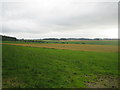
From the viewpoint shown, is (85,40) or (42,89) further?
(85,40)

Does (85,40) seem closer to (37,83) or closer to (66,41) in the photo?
(66,41)

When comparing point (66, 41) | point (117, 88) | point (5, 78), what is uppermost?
point (66, 41)

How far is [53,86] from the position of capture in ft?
20.7

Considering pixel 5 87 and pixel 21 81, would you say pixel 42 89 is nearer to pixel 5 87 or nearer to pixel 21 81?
pixel 21 81

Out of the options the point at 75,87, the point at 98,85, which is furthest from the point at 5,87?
the point at 98,85

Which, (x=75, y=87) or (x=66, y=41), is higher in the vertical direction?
(x=66, y=41)

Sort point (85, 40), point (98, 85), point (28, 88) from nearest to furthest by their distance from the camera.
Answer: point (28, 88) < point (98, 85) < point (85, 40)

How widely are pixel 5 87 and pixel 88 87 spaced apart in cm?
539

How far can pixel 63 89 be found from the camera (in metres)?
6.04

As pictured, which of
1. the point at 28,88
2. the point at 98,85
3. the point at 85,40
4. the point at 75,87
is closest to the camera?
the point at 28,88

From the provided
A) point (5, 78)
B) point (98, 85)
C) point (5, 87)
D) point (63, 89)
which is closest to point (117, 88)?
point (98, 85)

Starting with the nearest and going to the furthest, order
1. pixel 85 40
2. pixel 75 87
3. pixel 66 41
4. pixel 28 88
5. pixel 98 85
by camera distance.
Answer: pixel 28 88 → pixel 75 87 → pixel 98 85 → pixel 85 40 → pixel 66 41

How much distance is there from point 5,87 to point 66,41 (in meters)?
48.2

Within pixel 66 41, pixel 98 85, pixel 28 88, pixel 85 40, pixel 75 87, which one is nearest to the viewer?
pixel 28 88
